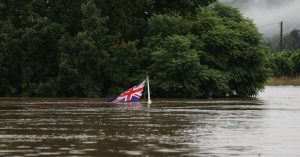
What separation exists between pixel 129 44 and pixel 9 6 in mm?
10979

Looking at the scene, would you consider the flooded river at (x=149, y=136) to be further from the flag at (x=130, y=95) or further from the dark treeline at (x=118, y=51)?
the dark treeline at (x=118, y=51)

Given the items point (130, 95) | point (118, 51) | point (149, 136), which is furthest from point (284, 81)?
point (149, 136)

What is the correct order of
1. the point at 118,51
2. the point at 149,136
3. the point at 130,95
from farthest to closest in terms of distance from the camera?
1. the point at 118,51
2. the point at 130,95
3. the point at 149,136

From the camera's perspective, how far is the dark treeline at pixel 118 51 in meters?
54.5

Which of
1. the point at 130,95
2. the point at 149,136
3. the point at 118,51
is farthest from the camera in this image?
the point at 118,51

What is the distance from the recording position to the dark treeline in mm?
54469

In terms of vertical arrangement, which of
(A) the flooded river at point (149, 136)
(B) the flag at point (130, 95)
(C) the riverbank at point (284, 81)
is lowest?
(A) the flooded river at point (149, 136)

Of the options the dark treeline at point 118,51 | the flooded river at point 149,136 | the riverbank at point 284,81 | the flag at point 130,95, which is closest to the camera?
the flooded river at point 149,136

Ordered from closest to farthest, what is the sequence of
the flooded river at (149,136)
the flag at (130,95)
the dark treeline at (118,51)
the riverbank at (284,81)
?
the flooded river at (149,136) → the flag at (130,95) → the dark treeline at (118,51) → the riverbank at (284,81)

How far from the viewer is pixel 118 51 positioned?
55000mm

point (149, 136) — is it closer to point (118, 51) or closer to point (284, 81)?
point (118, 51)

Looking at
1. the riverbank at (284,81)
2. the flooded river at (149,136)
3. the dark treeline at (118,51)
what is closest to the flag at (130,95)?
the dark treeline at (118,51)

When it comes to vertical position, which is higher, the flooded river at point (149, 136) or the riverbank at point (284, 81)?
the riverbank at point (284, 81)

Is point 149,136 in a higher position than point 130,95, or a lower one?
lower
